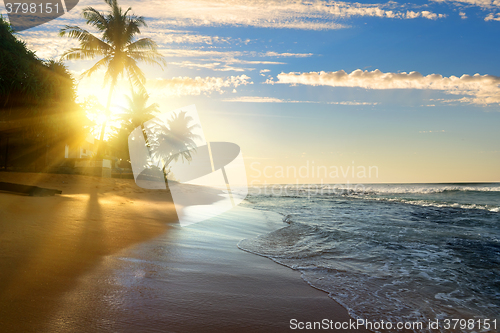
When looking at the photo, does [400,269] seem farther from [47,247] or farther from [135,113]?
[135,113]

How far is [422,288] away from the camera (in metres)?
3.45

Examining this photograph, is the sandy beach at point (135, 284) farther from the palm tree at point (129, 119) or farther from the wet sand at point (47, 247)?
the palm tree at point (129, 119)

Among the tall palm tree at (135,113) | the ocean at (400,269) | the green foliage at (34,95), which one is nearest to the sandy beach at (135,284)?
the ocean at (400,269)

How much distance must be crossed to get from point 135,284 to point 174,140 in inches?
1268

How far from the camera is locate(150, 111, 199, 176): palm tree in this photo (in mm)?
33406

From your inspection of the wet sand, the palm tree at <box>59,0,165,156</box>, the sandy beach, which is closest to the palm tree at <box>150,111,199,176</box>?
the palm tree at <box>59,0,165,156</box>

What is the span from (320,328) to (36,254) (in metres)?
2.97

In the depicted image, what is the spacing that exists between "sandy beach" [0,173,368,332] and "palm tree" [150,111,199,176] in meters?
29.0

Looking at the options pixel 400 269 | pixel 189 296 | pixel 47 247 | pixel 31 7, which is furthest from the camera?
pixel 31 7

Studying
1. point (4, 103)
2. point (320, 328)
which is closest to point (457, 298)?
point (320, 328)

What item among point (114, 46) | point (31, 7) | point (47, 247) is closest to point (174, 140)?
point (114, 46)

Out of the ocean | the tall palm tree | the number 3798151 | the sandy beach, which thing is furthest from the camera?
the tall palm tree

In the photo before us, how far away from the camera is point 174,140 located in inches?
1330

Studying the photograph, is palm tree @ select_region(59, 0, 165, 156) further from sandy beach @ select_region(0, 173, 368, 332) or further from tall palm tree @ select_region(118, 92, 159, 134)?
sandy beach @ select_region(0, 173, 368, 332)
